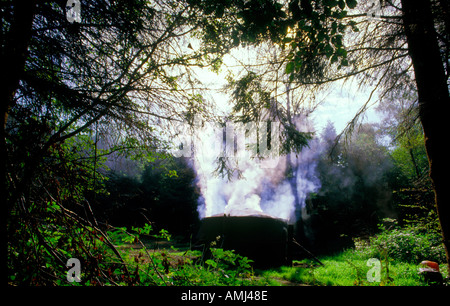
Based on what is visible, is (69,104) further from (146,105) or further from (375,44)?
(375,44)

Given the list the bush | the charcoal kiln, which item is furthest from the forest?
the charcoal kiln

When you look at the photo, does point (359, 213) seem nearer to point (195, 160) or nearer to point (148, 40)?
point (195, 160)

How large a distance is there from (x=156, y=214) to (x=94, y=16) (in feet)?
73.6

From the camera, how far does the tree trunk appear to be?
3.04 m

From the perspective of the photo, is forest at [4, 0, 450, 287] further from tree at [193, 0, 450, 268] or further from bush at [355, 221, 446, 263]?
bush at [355, 221, 446, 263]

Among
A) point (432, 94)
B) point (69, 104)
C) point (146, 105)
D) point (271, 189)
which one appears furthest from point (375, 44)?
point (271, 189)

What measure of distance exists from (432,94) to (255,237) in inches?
395

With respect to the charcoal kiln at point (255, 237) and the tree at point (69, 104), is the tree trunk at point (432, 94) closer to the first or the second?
the tree at point (69, 104)

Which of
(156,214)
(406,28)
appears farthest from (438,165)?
(156,214)

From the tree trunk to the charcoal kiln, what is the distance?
27.6 ft

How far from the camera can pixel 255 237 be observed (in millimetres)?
11352

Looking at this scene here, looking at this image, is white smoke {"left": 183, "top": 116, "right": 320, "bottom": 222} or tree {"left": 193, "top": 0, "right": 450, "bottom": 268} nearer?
tree {"left": 193, "top": 0, "right": 450, "bottom": 268}

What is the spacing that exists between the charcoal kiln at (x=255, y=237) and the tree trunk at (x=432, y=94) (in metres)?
8.42
